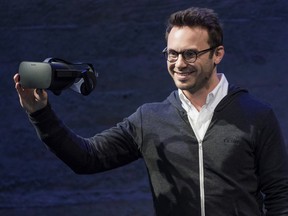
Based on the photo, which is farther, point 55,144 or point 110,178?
point 110,178

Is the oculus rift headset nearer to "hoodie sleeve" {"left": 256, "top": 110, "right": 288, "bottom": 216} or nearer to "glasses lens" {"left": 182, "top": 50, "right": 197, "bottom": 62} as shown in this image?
"glasses lens" {"left": 182, "top": 50, "right": 197, "bottom": 62}

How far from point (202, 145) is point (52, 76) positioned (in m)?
0.67

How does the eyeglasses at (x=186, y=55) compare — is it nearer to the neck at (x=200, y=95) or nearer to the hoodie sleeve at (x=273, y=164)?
the neck at (x=200, y=95)

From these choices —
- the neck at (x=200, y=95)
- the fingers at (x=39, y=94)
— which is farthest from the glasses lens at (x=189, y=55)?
the fingers at (x=39, y=94)

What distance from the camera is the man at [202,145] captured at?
232 centimetres

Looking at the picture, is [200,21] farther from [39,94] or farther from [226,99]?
[39,94]

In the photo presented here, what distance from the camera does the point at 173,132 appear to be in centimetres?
242

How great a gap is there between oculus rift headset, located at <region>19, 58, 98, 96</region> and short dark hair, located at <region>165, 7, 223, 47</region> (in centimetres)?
43

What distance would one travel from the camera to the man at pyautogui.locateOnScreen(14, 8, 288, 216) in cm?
232

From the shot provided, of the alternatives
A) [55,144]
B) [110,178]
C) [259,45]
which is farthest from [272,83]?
[55,144]

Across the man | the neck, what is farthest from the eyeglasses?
the neck

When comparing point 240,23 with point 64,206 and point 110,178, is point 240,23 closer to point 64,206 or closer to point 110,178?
point 110,178

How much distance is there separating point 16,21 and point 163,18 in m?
1.02

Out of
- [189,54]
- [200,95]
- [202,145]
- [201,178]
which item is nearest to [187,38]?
[189,54]
